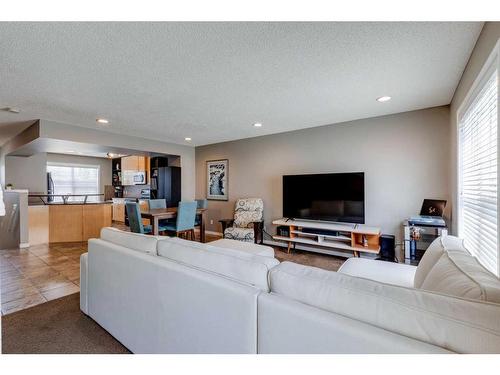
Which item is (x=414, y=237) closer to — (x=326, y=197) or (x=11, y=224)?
(x=326, y=197)

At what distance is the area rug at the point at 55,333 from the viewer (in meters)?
1.67

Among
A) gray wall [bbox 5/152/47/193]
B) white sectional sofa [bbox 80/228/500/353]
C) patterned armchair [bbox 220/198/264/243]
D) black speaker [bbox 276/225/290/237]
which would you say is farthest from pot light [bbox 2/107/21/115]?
black speaker [bbox 276/225/290/237]

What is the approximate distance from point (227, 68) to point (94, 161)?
796 centimetres

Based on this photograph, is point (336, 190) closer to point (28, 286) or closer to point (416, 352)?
point (416, 352)

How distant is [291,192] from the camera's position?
427 cm

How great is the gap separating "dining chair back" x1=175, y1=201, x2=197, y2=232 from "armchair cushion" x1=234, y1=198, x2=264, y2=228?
98 cm

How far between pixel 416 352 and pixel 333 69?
2124 millimetres

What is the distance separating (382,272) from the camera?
74.9 inches

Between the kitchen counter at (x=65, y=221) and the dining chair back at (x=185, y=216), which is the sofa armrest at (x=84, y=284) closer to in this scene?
the dining chair back at (x=185, y=216)

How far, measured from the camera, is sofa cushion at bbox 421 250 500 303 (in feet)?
2.53

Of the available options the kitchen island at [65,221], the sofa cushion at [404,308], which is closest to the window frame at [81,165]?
the kitchen island at [65,221]

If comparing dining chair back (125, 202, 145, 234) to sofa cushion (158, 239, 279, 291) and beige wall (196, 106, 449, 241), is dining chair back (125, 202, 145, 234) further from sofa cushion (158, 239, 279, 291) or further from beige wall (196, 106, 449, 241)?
sofa cushion (158, 239, 279, 291)
